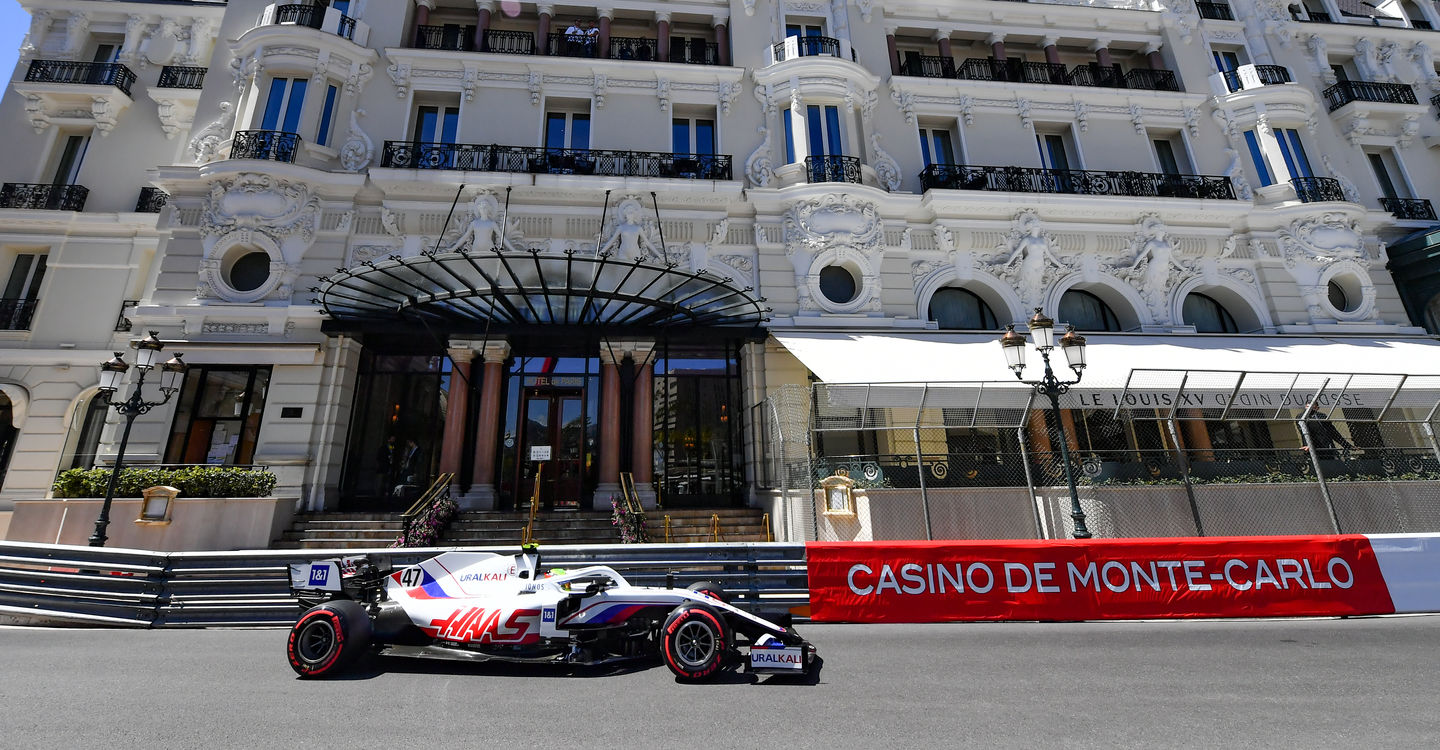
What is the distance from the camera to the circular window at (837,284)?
16594mm

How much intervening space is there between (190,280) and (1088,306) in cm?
2560

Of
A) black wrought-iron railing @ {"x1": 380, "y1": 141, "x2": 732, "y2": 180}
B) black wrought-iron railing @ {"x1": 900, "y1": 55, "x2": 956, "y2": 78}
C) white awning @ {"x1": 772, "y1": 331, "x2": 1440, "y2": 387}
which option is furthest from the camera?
black wrought-iron railing @ {"x1": 900, "y1": 55, "x2": 956, "y2": 78}

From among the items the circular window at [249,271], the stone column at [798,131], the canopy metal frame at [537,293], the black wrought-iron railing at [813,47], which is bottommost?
the canopy metal frame at [537,293]

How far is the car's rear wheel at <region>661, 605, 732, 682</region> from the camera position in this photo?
525cm

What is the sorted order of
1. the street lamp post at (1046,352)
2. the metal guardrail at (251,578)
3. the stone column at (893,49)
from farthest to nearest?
the stone column at (893,49), the street lamp post at (1046,352), the metal guardrail at (251,578)

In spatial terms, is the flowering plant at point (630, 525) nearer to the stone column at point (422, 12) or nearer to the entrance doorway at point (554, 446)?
the entrance doorway at point (554, 446)

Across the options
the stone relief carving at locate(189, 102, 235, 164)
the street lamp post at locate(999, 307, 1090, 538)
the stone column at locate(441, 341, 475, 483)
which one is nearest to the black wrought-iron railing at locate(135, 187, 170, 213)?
the stone relief carving at locate(189, 102, 235, 164)

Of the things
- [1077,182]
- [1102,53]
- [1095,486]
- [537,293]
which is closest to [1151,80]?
[1102,53]

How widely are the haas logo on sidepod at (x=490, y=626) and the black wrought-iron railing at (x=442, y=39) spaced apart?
736 inches

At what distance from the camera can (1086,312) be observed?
58.7 ft

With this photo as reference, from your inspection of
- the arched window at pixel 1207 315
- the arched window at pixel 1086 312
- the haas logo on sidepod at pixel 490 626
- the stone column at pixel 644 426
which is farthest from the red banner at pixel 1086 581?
the arched window at pixel 1207 315

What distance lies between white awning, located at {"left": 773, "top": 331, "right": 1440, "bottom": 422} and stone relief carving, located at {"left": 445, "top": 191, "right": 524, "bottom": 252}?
782 cm

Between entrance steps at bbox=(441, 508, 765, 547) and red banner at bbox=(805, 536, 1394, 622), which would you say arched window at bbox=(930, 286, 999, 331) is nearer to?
entrance steps at bbox=(441, 508, 765, 547)

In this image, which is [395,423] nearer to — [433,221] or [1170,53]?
[433,221]
